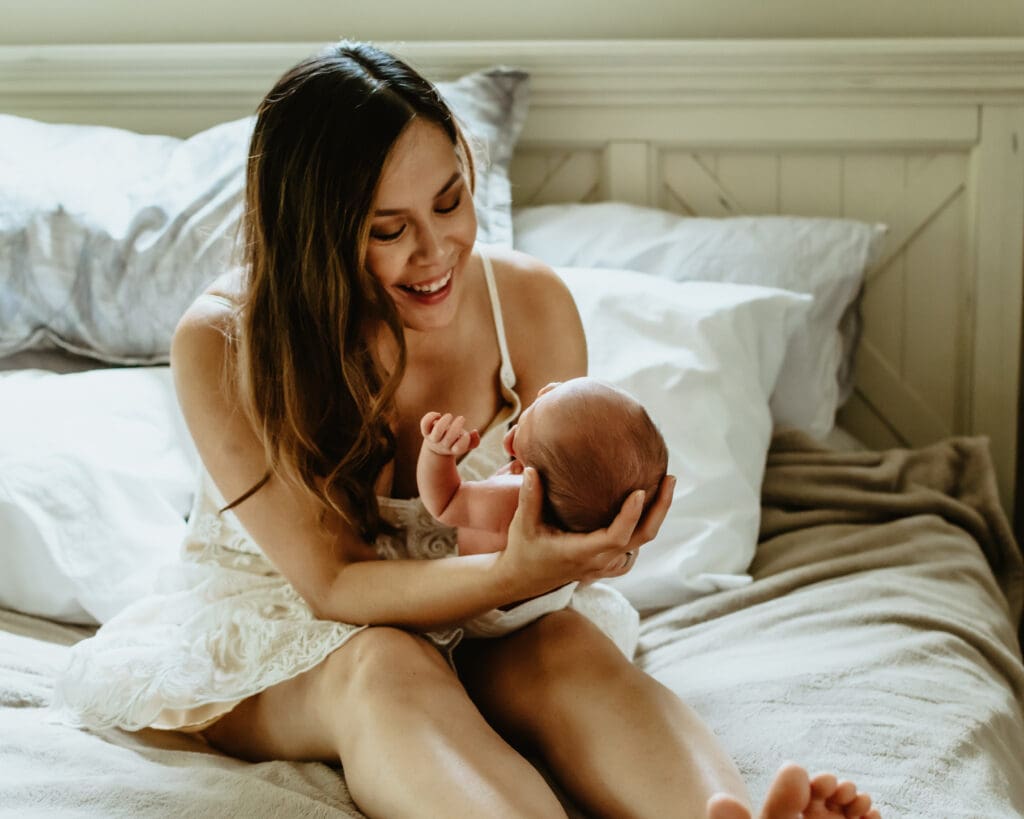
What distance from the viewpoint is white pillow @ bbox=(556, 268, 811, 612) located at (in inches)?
69.4

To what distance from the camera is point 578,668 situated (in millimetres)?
1338

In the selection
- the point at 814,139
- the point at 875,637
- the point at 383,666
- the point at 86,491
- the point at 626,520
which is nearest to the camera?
the point at 626,520

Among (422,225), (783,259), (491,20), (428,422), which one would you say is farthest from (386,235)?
(491,20)

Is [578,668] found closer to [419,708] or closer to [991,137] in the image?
[419,708]

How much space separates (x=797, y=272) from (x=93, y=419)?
44.5 inches

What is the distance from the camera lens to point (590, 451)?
46.2 inches

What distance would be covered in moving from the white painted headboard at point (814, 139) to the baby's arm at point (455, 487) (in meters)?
1.09

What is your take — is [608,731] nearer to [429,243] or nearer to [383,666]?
[383,666]

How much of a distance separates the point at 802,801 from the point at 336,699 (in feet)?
1.60

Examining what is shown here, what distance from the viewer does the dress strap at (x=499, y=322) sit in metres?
1.57

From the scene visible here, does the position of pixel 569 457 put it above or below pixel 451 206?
below

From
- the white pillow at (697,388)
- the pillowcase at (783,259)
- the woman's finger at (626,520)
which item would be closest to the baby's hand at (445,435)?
the woman's finger at (626,520)

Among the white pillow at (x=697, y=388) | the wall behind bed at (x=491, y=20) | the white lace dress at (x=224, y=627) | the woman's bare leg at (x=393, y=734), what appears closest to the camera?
the woman's bare leg at (x=393, y=734)

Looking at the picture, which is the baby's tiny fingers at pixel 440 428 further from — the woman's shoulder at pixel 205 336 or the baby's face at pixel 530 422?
the woman's shoulder at pixel 205 336
